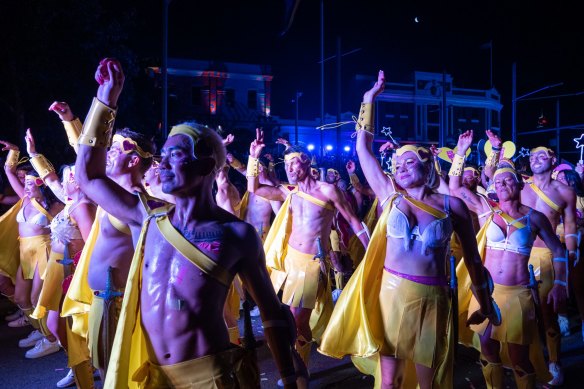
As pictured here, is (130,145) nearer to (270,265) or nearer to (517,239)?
(270,265)

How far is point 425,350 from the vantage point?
4.31 meters

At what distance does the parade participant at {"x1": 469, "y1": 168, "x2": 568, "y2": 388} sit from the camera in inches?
212

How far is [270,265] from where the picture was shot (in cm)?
699

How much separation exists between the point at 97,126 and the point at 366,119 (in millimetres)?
2706

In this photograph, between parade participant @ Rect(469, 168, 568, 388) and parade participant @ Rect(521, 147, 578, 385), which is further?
parade participant @ Rect(521, 147, 578, 385)

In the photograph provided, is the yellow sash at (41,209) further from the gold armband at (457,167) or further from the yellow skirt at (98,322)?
the gold armband at (457,167)

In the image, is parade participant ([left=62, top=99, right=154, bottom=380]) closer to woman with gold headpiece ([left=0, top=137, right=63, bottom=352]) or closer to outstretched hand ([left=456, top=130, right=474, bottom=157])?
outstretched hand ([left=456, top=130, right=474, bottom=157])

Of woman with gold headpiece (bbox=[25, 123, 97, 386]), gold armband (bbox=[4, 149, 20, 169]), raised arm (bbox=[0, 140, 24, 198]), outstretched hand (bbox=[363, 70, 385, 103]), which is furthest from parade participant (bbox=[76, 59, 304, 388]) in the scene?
gold armband (bbox=[4, 149, 20, 169])

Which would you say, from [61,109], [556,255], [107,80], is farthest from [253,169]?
[107,80]

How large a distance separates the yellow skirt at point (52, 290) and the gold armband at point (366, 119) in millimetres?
3637

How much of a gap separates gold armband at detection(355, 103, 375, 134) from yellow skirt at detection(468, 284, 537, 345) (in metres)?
2.22

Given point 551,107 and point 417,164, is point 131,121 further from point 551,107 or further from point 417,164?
point 551,107

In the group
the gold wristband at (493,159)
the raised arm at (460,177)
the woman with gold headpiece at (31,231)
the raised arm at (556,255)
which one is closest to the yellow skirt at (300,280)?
the raised arm at (460,177)

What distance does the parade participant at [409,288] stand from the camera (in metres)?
4.36
